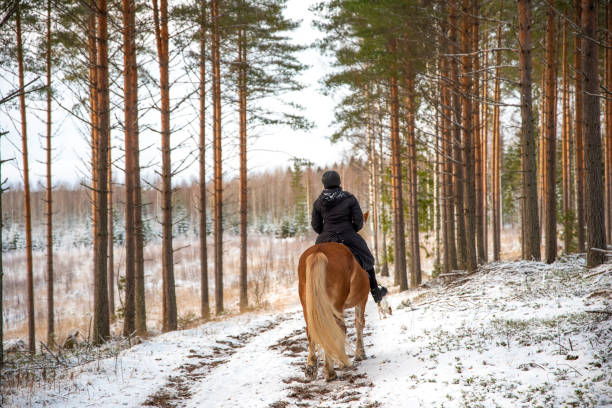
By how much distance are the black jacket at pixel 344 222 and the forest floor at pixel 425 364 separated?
158cm

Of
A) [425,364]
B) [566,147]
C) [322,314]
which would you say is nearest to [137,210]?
[322,314]

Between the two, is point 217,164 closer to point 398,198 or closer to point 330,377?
point 398,198

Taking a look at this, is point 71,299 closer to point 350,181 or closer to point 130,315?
point 130,315

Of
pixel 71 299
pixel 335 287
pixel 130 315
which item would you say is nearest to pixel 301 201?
pixel 71 299

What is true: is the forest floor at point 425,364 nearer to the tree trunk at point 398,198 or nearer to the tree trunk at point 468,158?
the tree trunk at point 468,158

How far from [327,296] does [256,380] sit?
1658mm

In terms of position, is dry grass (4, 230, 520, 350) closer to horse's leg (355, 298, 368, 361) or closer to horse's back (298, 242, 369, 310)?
horse's leg (355, 298, 368, 361)

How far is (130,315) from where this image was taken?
9.54 metres

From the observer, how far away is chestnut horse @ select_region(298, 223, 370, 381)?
189 inches

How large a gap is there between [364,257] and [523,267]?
5010 mm

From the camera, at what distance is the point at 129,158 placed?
968cm

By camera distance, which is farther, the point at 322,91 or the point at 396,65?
the point at 322,91

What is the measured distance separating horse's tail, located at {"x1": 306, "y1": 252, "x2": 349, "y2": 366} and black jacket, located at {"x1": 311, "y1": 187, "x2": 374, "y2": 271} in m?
0.90

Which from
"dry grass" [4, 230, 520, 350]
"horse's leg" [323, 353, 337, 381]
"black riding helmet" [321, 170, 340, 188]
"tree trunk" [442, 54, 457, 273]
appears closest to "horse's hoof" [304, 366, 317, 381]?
"horse's leg" [323, 353, 337, 381]
